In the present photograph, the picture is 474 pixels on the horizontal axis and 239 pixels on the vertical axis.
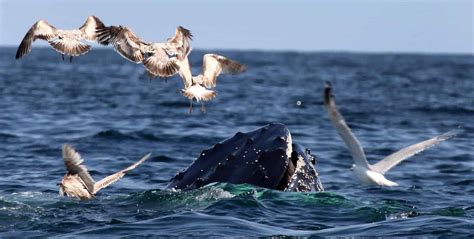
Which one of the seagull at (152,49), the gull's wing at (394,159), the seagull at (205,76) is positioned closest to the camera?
the gull's wing at (394,159)

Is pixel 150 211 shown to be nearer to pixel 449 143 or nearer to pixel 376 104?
pixel 449 143

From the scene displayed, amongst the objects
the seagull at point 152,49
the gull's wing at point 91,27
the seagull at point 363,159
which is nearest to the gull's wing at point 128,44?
the seagull at point 152,49

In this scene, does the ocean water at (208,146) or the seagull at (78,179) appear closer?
the ocean water at (208,146)

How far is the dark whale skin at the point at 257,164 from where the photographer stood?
31.7ft

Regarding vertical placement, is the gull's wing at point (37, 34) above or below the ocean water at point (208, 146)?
above

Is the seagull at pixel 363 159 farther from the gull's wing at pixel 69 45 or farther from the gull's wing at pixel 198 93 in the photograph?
the gull's wing at pixel 69 45

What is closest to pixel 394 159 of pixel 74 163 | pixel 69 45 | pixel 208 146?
pixel 74 163

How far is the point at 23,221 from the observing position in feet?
31.0

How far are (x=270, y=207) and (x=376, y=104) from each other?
2105 centimetres

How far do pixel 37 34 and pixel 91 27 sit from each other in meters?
0.84

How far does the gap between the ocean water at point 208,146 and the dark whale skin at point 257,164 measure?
13 cm

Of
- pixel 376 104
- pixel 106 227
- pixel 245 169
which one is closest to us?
pixel 106 227

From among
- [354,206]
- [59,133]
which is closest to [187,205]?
[354,206]

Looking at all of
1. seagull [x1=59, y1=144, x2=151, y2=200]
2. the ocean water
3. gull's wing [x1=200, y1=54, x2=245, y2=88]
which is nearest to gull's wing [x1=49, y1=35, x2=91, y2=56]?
gull's wing [x1=200, y1=54, x2=245, y2=88]
